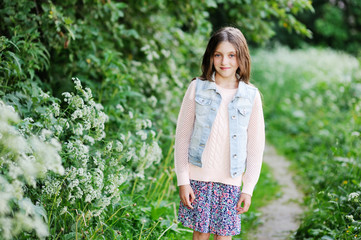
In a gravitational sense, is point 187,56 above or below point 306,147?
above

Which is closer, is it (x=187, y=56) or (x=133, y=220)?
(x=133, y=220)

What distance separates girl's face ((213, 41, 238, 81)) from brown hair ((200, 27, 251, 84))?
0.02 meters

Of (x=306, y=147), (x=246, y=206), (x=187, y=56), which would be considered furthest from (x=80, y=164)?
(x=306, y=147)

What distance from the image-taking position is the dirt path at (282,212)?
3555 mm

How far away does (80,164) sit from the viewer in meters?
2.50

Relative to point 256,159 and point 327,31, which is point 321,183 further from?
point 327,31

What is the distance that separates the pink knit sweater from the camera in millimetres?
2309

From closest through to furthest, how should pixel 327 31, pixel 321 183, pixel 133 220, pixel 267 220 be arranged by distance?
pixel 133 220
pixel 267 220
pixel 321 183
pixel 327 31

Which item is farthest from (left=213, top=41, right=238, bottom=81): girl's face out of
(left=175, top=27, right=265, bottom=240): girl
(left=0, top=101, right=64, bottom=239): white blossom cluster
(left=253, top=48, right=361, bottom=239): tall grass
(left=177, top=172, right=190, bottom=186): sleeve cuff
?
(left=253, top=48, right=361, bottom=239): tall grass

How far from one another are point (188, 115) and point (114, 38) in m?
2.37

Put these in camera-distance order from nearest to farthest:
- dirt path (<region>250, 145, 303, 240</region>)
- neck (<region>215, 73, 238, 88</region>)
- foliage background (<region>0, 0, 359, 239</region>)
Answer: foliage background (<region>0, 0, 359, 239</region>) → neck (<region>215, 73, 238, 88</region>) → dirt path (<region>250, 145, 303, 240</region>)

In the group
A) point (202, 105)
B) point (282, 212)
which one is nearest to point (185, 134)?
point (202, 105)

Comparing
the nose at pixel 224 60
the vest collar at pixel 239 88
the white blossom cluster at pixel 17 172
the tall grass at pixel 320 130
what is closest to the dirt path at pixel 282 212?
the tall grass at pixel 320 130

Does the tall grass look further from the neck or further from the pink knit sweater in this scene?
the neck
